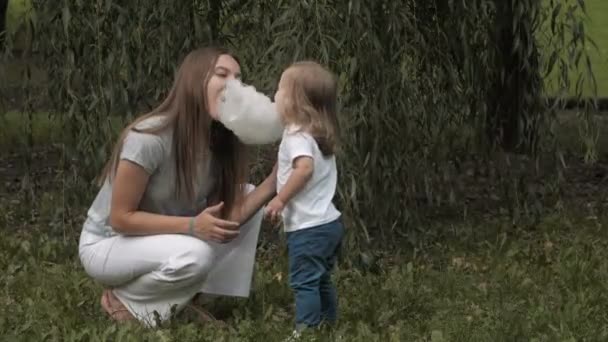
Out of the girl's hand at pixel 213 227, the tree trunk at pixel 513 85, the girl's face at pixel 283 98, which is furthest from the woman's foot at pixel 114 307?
the tree trunk at pixel 513 85

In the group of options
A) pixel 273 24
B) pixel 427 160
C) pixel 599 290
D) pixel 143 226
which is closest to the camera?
pixel 143 226

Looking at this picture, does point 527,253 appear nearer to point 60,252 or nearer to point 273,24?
point 273,24

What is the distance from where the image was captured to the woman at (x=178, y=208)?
4.52 metres

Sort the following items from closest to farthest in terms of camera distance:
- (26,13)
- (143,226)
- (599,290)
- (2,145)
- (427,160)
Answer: (143,226) < (599,290) < (26,13) < (427,160) < (2,145)

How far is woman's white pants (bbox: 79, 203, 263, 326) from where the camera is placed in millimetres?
4535

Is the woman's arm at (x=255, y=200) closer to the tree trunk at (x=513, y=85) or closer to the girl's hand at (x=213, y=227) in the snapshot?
the girl's hand at (x=213, y=227)

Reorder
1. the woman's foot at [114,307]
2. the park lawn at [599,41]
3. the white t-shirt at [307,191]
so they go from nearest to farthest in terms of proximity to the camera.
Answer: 1. the white t-shirt at [307,191]
2. the woman's foot at [114,307]
3. the park lawn at [599,41]

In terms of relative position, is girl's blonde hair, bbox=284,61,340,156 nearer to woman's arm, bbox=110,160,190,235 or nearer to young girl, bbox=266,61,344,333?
young girl, bbox=266,61,344,333

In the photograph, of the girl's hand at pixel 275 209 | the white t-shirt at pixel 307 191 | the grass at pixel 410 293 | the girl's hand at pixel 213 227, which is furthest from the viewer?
the grass at pixel 410 293

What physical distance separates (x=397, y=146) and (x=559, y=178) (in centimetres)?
118

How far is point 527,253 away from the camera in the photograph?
20.8 feet

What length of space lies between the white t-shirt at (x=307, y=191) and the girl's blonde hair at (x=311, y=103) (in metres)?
0.03

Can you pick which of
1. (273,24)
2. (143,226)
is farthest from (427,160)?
(143,226)

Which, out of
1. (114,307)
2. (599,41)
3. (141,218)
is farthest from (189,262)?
(599,41)
